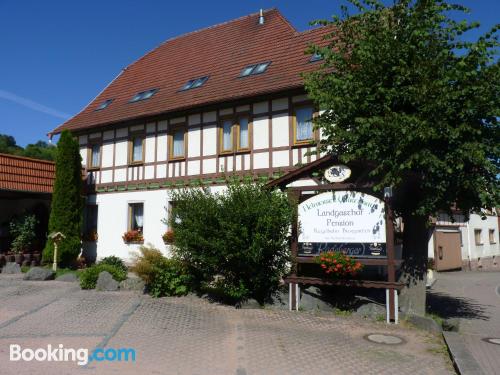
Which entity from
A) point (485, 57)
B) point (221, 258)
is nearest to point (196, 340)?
point (221, 258)

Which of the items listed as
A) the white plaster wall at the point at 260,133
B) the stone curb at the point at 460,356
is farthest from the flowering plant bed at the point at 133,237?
the stone curb at the point at 460,356

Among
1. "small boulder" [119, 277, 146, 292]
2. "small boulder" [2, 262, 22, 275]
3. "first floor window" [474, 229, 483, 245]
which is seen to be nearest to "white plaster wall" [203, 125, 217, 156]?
"small boulder" [119, 277, 146, 292]

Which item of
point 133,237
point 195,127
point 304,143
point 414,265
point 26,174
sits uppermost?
point 195,127

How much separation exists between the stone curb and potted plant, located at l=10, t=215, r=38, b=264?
14865 mm

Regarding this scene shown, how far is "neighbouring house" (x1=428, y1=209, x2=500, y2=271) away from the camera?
21.7 metres

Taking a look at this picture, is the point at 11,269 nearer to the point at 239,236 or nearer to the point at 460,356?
the point at 239,236

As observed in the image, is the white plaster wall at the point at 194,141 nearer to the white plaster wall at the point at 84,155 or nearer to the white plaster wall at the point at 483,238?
the white plaster wall at the point at 84,155

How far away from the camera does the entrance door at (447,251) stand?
2144cm

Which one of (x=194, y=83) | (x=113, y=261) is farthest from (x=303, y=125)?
(x=113, y=261)

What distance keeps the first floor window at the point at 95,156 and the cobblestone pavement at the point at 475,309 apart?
13.1m

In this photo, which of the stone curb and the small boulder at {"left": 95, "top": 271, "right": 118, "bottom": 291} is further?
the small boulder at {"left": 95, "top": 271, "right": 118, "bottom": 291}

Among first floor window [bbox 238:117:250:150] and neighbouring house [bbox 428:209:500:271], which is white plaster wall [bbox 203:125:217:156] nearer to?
first floor window [bbox 238:117:250:150]

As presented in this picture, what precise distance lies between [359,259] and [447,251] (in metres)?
15.1

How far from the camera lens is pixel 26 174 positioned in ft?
58.4
